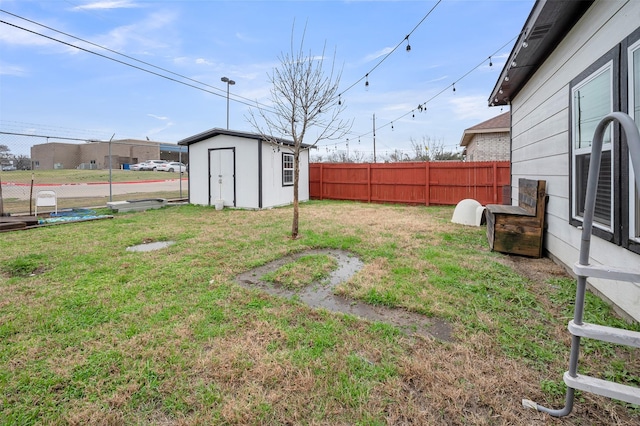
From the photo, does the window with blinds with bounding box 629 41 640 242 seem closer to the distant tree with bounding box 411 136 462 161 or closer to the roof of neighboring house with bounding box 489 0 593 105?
the roof of neighboring house with bounding box 489 0 593 105

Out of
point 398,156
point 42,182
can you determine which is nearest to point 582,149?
point 42,182

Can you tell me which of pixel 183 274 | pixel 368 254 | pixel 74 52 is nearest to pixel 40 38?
pixel 74 52

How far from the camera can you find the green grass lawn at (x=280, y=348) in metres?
1.58

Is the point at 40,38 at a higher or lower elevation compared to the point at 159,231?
higher

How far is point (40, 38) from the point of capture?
7.99 meters

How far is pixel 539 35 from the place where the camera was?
3.74m

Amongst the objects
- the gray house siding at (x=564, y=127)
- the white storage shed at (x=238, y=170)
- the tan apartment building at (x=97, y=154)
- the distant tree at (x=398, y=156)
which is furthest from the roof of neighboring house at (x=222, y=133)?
the distant tree at (x=398, y=156)

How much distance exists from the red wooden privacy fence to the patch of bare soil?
807 cm

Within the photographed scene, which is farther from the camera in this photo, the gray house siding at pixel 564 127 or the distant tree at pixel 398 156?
the distant tree at pixel 398 156

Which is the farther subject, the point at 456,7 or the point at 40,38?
the point at 40,38

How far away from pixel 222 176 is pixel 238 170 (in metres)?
0.76

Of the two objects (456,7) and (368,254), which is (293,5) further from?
(368,254)

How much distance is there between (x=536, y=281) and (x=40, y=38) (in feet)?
40.0

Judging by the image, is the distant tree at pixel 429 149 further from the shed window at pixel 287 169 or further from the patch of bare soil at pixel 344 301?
the patch of bare soil at pixel 344 301
